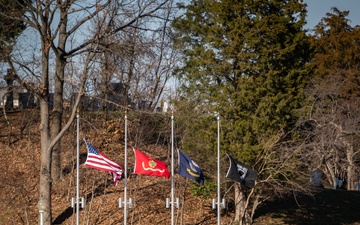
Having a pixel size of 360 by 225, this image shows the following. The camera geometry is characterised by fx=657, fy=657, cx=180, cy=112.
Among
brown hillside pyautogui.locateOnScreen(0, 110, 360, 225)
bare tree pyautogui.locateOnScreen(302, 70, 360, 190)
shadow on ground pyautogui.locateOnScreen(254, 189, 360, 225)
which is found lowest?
shadow on ground pyautogui.locateOnScreen(254, 189, 360, 225)

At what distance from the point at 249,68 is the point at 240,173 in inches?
184

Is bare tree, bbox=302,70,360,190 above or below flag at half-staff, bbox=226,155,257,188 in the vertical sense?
above

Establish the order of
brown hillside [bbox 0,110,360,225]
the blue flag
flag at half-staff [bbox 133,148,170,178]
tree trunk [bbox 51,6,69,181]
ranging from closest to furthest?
flag at half-staff [bbox 133,148,170,178]
the blue flag
tree trunk [bbox 51,6,69,181]
brown hillside [bbox 0,110,360,225]

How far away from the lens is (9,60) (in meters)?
22.7

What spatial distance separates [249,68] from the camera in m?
25.2

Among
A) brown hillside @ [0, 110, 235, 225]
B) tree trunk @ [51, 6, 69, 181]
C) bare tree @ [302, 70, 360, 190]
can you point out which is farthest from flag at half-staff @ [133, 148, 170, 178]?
bare tree @ [302, 70, 360, 190]

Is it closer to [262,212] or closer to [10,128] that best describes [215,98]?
[262,212]

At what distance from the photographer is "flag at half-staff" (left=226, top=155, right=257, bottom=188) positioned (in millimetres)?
22125

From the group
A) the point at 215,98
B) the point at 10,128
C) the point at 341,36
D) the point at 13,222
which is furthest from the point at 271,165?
the point at 341,36

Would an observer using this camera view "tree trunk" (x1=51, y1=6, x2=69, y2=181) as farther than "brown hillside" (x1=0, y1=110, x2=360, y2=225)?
No

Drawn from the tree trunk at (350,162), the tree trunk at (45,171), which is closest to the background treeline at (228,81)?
the tree trunk at (45,171)

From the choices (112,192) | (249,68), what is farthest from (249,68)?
(112,192)

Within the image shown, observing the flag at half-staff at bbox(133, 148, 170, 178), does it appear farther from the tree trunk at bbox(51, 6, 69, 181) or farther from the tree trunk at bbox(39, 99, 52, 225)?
the tree trunk at bbox(51, 6, 69, 181)

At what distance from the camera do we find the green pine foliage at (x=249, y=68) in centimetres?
2519
